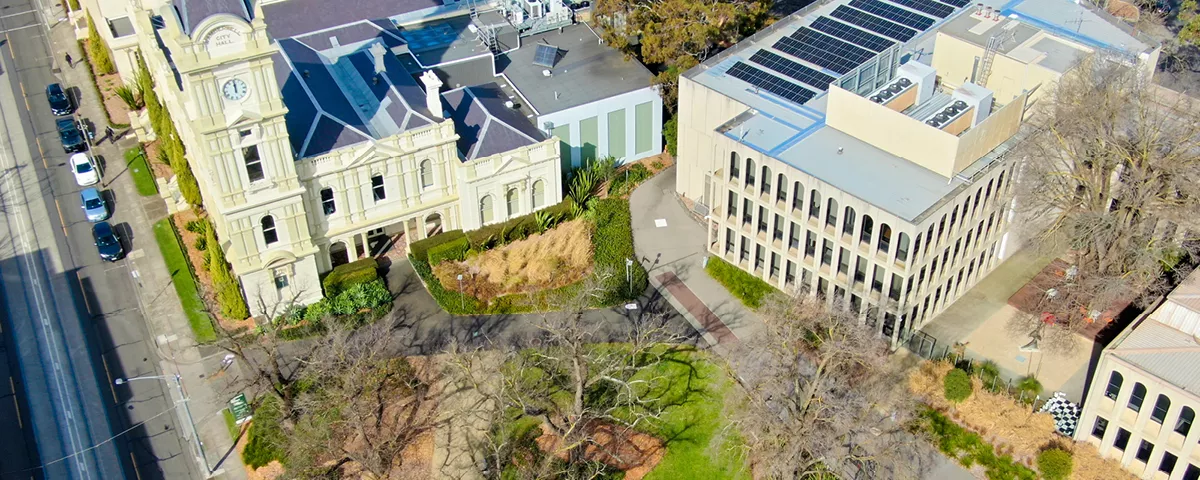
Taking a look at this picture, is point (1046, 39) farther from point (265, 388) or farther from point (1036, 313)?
point (265, 388)

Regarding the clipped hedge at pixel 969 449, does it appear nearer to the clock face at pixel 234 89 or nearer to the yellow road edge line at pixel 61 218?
the clock face at pixel 234 89

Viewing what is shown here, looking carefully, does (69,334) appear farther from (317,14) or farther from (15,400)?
(317,14)

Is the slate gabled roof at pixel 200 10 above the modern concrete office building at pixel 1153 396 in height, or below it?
above

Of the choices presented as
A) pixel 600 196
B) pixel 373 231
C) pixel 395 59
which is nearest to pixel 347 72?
pixel 395 59

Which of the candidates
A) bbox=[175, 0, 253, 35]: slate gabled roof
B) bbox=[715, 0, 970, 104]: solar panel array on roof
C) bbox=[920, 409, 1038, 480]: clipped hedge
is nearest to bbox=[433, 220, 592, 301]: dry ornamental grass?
bbox=[715, 0, 970, 104]: solar panel array on roof

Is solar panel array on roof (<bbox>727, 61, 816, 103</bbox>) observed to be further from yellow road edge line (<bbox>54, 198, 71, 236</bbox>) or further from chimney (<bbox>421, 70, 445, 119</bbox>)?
yellow road edge line (<bbox>54, 198, 71, 236</bbox>)

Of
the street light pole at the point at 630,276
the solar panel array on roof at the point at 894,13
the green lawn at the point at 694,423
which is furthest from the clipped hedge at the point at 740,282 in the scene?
the solar panel array on roof at the point at 894,13

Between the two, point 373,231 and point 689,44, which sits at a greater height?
point 689,44
